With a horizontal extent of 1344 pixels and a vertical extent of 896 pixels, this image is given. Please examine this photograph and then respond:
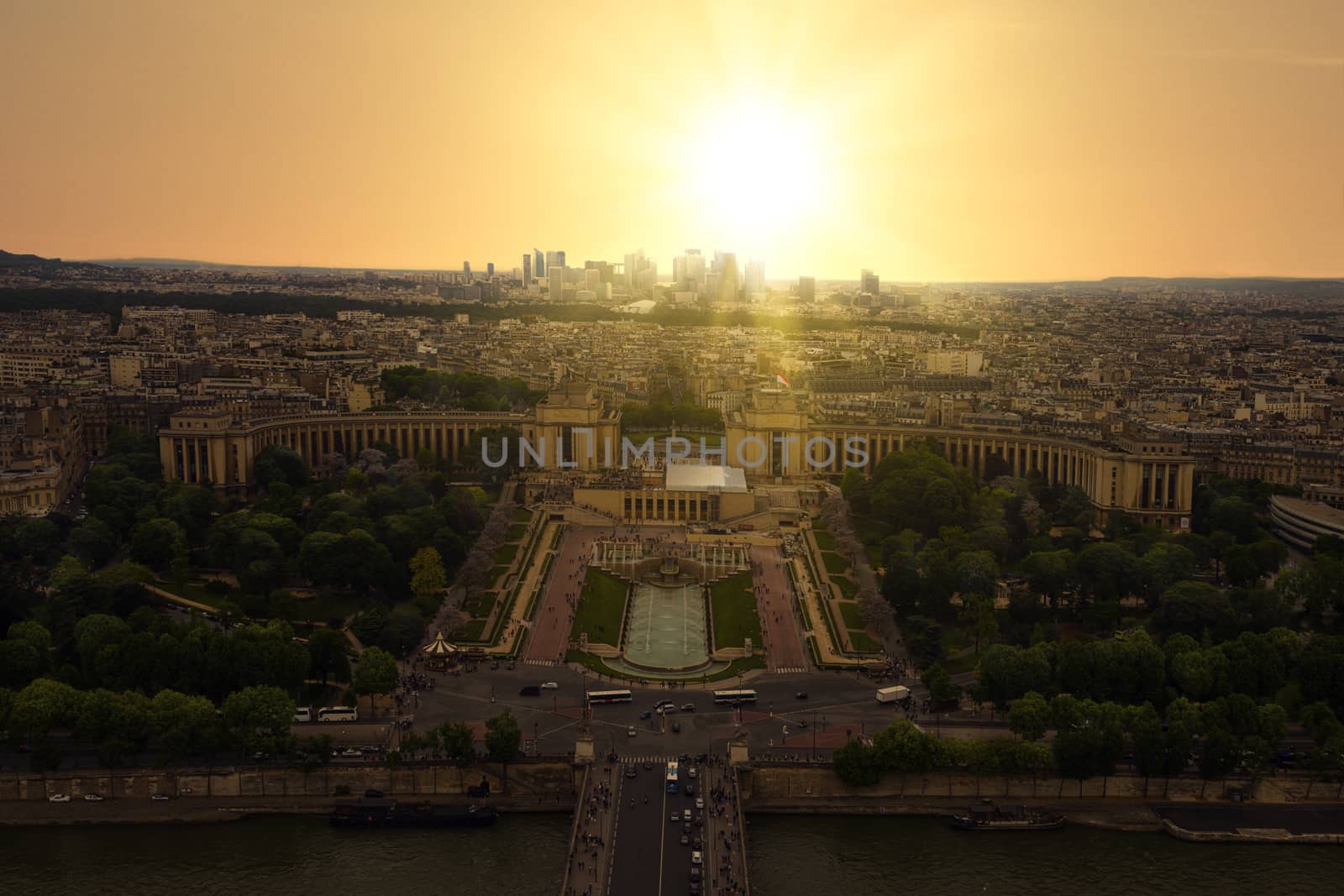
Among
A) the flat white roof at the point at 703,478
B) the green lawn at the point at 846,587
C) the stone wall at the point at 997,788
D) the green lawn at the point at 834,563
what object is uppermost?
the flat white roof at the point at 703,478

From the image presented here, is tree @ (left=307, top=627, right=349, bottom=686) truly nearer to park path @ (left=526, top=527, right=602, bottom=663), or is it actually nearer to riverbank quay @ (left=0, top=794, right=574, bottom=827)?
riverbank quay @ (left=0, top=794, right=574, bottom=827)

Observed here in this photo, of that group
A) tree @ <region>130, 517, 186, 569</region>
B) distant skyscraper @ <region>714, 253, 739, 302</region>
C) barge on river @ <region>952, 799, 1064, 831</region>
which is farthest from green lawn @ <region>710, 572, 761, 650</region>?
distant skyscraper @ <region>714, 253, 739, 302</region>

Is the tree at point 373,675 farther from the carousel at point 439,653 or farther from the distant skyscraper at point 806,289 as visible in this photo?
the distant skyscraper at point 806,289

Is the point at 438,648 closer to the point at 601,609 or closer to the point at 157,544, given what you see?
the point at 601,609

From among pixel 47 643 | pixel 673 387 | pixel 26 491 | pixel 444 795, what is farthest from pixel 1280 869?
pixel 673 387

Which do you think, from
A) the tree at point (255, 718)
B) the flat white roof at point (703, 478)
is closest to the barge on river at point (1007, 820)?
the tree at point (255, 718)

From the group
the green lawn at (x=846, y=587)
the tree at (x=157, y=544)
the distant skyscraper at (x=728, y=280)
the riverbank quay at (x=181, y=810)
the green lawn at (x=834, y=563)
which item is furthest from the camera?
the distant skyscraper at (x=728, y=280)

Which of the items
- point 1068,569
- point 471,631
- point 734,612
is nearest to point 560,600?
point 471,631
